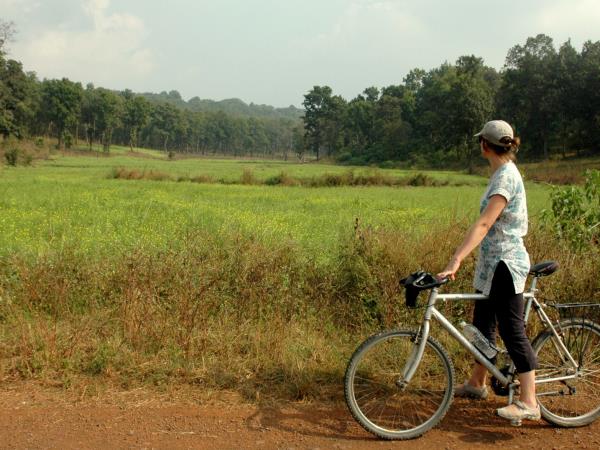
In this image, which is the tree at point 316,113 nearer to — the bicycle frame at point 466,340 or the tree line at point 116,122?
the tree line at point 116,122

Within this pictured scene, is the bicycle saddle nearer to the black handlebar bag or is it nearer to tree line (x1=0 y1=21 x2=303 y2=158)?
the black handlebar bag

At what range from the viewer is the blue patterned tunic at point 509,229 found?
139 inches

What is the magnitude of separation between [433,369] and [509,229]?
1.32m

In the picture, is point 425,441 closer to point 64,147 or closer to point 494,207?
point 494,207

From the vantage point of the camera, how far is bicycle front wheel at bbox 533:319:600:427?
153 inches

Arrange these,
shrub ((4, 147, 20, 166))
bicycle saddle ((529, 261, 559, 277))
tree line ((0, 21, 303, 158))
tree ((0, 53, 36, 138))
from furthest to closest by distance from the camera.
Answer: tree line ((0, 21, 303, 158)) → tree ((0, 53, 36, 138)) → shrub ((4, 147, 20, 166)) → bicycle saddle ((529, 261, 559, 277))

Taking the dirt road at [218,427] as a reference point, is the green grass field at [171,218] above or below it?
above

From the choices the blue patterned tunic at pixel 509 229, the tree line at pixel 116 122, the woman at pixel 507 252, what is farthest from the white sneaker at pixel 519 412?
the tree line at pixel 116 122

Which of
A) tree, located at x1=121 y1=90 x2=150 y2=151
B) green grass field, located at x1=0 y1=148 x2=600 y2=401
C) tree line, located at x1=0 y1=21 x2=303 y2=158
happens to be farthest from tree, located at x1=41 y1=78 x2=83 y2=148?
green grass field, located at x1=0 y1=148 x2=600 y2=401

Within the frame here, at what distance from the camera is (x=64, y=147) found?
278 feet

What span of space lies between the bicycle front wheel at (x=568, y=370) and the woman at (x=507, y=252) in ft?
1.01

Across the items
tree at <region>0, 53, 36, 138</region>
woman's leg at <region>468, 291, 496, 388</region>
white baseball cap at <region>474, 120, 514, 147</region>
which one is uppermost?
tree at <region>0, 53, 36, 138</region>

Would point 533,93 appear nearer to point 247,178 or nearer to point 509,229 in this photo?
point 247,178

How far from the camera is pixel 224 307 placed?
5242 millimetres
